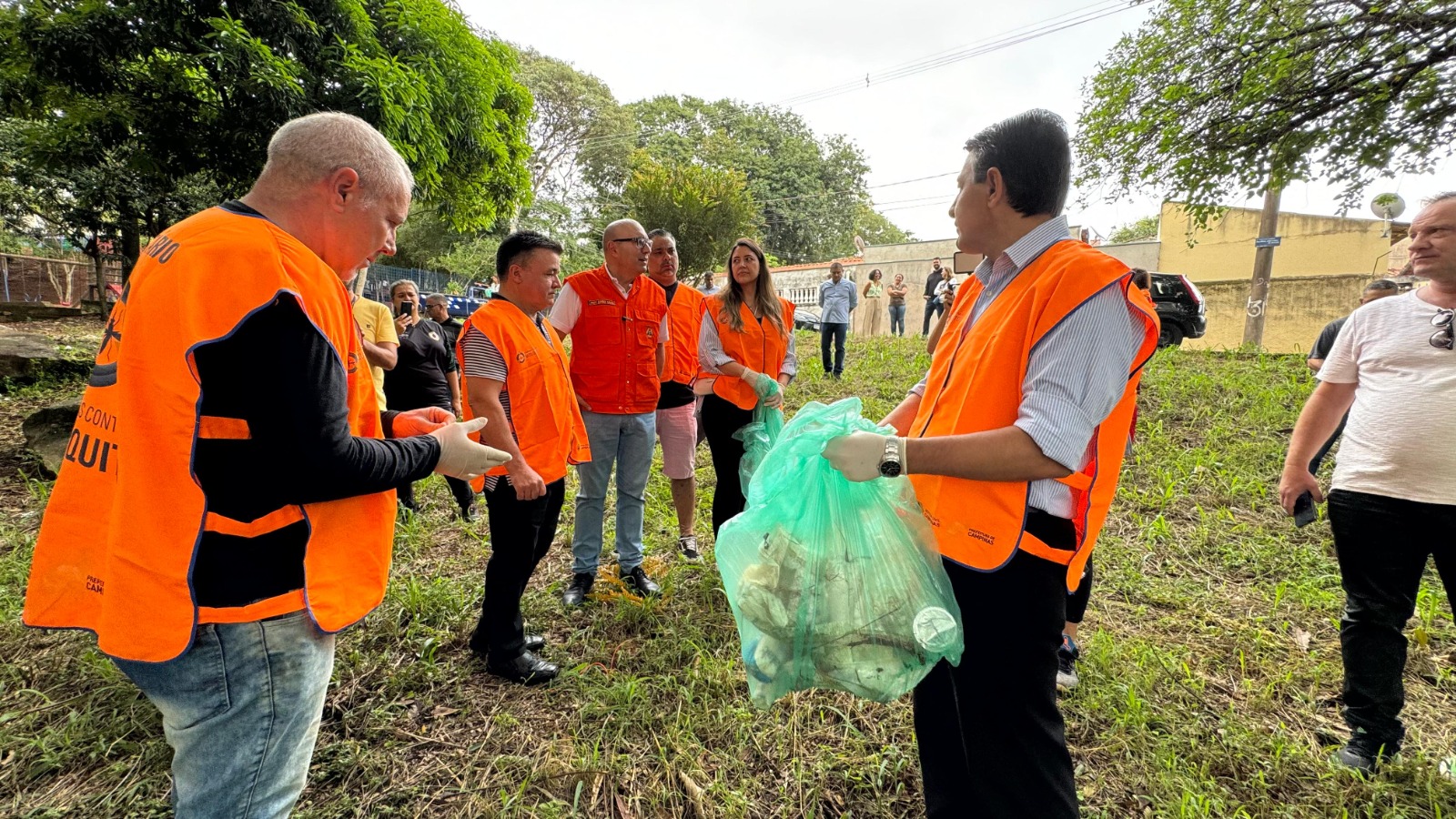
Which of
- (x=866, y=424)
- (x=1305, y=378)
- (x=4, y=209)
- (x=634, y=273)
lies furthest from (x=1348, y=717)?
(x=4, y=209)

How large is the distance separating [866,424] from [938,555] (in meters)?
0.35

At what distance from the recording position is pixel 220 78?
4301mm

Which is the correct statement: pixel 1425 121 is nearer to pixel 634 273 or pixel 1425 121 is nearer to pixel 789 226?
pixel 634 273

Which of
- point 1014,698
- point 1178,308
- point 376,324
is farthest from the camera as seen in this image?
point 1178,308

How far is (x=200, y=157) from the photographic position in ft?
16.0

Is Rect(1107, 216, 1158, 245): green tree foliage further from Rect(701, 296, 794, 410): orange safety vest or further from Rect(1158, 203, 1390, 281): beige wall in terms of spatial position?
Rect(701, 296, 794, 410): orange safety vest

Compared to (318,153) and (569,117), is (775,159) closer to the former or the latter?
(569,117)

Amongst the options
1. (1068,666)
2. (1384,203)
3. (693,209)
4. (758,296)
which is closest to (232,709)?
(1068,666)

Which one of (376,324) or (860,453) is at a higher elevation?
(376,324)

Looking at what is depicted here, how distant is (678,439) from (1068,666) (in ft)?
7.38

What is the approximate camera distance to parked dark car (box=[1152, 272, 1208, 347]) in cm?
1118

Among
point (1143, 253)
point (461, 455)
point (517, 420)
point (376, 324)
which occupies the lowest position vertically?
point (517, 420)

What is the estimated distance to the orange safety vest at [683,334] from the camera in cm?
359

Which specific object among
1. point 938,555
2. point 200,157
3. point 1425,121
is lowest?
point 938,555
